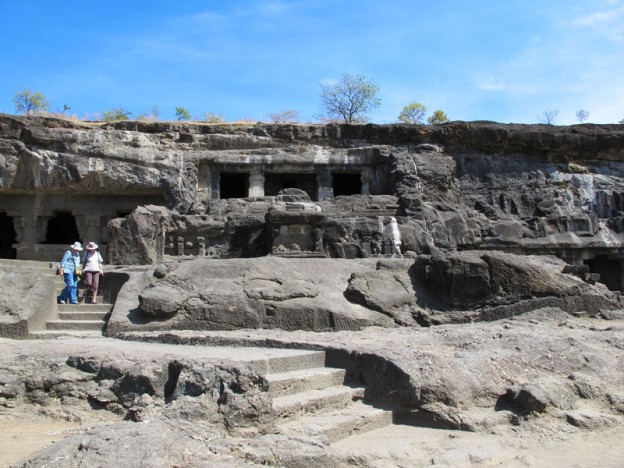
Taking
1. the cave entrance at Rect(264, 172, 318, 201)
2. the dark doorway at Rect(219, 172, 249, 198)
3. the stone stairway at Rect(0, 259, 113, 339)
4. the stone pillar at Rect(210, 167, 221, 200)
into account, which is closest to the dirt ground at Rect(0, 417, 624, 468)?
the stone stairway at Rect(0, 259, 113, 339)

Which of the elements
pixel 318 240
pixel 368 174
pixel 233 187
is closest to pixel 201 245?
pixel 318 240

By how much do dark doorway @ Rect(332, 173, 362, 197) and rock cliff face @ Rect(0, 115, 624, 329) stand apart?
6 cm

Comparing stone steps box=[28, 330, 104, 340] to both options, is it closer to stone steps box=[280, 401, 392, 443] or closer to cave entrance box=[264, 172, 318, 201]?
stone steps box=[280, 401, 392, 443]

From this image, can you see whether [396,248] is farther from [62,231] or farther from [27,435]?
[62,231]

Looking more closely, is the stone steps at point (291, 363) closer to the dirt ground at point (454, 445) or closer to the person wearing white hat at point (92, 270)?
the dirt ground at point (454, 445)

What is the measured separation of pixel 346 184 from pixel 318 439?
17308mm

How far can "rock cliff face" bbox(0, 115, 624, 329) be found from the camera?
49.2ft

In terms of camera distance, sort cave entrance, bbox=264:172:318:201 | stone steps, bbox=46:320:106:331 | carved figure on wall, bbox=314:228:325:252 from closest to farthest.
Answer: stone steps, bbox=46:320:106:331
carved figure on wall, bbox=314:228:325:252
cave entrance, bbox=264:172:318:201

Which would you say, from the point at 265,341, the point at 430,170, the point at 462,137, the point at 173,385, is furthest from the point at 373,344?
the point at 462,137

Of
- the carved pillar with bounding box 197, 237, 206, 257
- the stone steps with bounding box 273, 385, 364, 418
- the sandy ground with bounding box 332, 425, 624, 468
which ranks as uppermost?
the carved pillar with bounding box 197, 237, 206, 257

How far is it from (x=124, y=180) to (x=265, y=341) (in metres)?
13.1

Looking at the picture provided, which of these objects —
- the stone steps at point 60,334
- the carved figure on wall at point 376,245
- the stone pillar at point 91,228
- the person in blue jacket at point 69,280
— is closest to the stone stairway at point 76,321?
the stone steps at point 60,334

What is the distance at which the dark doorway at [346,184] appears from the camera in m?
20.2

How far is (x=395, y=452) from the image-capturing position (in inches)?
155
